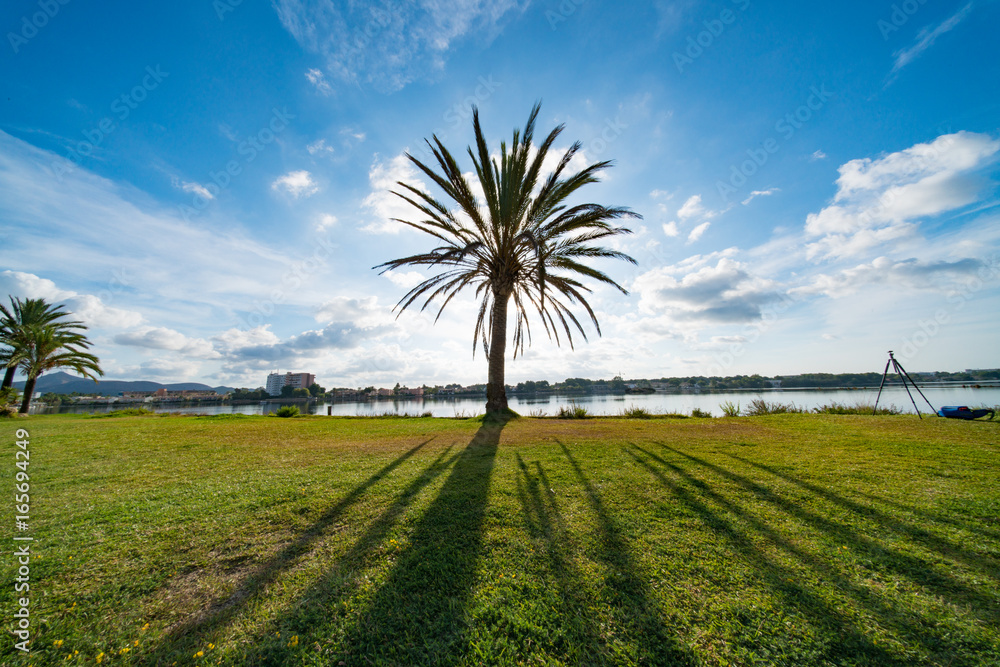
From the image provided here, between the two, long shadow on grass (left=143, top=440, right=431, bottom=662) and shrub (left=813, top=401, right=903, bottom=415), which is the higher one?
shrub (left=813, top=401, right=903, bottom=415)

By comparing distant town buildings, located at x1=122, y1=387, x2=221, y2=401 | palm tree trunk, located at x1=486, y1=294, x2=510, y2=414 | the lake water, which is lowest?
distant town buildings, located at x1=122, y1=387, x2=221, y2=401

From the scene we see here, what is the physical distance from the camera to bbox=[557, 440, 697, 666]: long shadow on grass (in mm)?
1675

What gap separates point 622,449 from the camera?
6047mm

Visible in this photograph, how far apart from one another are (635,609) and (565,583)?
440 mm

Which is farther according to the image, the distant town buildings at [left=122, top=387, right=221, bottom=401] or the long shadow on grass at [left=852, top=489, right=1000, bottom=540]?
the distant town buildings at [left=122, top=387, right=221, bottom=401]

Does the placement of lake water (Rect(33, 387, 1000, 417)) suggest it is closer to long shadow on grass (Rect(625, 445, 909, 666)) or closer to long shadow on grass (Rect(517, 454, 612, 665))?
long shadow on grass (Rect(517, 454, 612, 665))

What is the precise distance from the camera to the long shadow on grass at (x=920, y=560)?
6.90ft

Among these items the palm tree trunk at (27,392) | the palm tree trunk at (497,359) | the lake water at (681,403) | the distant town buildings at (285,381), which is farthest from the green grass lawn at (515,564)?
the distant town buildings at (285,381)

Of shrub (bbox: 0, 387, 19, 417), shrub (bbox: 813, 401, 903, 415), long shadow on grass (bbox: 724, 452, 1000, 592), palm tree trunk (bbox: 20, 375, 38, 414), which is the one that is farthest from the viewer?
palm tree trunk (bbox: 20, 375, 38, 414)

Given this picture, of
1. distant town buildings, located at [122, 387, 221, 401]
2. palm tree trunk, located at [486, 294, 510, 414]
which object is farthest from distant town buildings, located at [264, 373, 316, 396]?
palm tree trunk, located at [486, 294, 510, 414]

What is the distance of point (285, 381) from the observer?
9162 cm

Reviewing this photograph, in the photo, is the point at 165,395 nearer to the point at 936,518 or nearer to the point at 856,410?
the point at 936,518

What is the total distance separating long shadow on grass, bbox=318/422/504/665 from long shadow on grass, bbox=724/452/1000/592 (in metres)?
2.92

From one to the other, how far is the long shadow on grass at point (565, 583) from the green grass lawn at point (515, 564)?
2 cm
